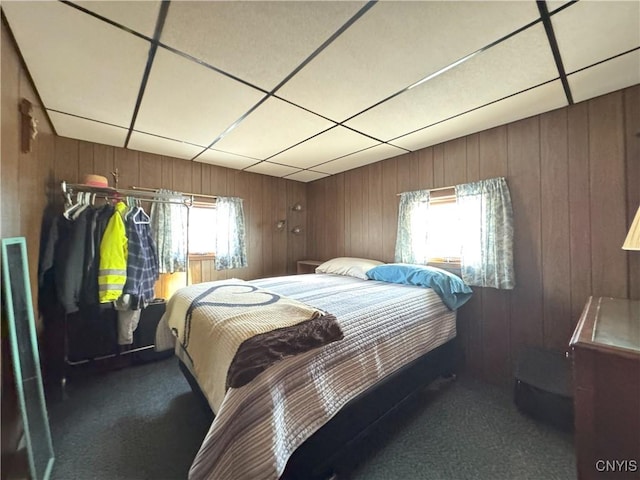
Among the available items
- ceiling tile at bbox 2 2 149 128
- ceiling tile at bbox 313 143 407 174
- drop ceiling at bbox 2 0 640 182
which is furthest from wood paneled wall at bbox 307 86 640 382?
ceiling tile at bbox 2 2 149 128

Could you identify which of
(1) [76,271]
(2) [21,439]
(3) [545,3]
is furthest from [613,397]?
(1) [76,271]

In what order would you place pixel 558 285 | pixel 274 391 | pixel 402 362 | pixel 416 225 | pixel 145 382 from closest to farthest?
pixel 274 391
pixel 402 362
pixel 558 285
pixel 145 382
pixel 416 225

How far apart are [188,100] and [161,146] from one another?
1.22 m

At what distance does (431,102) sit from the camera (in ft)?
6.21

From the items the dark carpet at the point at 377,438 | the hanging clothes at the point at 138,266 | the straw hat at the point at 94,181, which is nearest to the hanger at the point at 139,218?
the hanging clothes at the point at 138,266

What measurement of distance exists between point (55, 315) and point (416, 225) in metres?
3.65

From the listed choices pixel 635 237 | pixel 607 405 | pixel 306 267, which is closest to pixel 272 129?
pixel 306 267

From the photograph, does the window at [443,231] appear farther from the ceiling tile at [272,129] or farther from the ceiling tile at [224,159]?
the ceiling tile at [224,159]

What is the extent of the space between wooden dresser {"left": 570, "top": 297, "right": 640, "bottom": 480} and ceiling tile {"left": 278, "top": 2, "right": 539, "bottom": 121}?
4.89 feet

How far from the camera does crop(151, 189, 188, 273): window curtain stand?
2959 millimetres

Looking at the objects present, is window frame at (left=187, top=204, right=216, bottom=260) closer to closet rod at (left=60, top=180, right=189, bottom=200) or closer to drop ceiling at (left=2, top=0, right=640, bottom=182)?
closet rod at (left=60, top=180, right=189, bottom=200)

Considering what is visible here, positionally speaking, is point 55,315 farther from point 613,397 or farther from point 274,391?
point 613,397

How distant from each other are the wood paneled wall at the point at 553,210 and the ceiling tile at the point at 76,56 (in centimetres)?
274

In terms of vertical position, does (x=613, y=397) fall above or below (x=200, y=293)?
below
